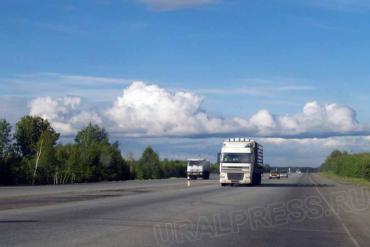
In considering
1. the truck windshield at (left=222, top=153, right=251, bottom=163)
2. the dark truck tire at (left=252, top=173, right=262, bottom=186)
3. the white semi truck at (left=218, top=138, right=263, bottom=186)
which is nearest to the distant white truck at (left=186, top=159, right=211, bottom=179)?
the dark truck tire at (left=252, top=173, right=262, bottom=186)

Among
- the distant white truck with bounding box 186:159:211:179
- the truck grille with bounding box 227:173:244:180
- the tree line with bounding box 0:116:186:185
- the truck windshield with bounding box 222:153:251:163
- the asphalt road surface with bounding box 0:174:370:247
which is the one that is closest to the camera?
the asphalt road surface with bounding box 0:174:370:247

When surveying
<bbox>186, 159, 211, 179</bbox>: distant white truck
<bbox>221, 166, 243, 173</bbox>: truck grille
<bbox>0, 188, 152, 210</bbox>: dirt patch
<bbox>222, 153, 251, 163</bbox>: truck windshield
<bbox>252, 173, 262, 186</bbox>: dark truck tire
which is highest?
<bbox>186, 159, 211, 179</bbox>: distant white truck

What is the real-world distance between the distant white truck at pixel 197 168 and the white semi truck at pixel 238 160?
43.1m

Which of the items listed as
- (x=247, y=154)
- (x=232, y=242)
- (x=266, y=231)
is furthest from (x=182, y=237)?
(x=247, y=154)

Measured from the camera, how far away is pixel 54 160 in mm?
95938

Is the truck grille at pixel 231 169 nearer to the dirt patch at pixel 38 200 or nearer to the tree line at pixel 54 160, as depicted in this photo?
the dirt patch at pixel 38 200

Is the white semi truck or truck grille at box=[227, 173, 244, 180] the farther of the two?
truck grille at box=[227, 173, 244, 180]

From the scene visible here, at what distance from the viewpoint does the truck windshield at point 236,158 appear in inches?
2183

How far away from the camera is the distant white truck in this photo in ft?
331

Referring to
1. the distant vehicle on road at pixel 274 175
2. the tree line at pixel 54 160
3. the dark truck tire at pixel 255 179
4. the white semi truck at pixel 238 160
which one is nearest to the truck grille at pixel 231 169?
the white semi truck at pixel 238 160

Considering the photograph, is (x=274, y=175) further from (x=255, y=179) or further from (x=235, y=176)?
(x=235, y=176)

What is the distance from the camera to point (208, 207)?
1141 inches

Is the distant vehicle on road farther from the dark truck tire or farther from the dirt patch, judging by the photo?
the dirt patch

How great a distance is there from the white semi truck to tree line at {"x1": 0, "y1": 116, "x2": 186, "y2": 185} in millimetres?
37826
